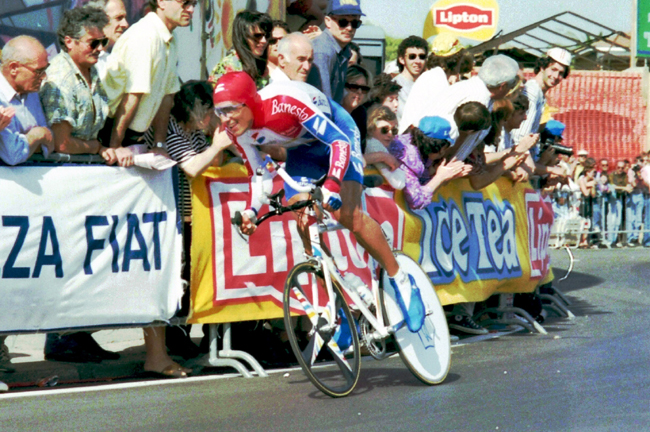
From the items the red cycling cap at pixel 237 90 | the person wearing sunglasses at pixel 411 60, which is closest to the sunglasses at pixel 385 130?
the person wearing sunglasses at pixel 411 60

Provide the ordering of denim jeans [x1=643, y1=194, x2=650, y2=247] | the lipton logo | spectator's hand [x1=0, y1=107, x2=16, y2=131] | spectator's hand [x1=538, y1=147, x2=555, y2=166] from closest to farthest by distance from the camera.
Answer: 1. spectator's hand [x1=0, y1=107, x2=16, y2=131]
2. spectator's hand [x1=538, y1=147, x2=555, y2=166]
3. denim jeans [x1=643, y1=194, x2=650, y2=247]
4. the lipton logo

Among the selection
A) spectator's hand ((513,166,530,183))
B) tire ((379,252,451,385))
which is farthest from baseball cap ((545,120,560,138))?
tire ((379,252,451,385))

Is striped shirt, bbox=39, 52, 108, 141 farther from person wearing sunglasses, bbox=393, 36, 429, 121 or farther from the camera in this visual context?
the camera

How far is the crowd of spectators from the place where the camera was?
638cm

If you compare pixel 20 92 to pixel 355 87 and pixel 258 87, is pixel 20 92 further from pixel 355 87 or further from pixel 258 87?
pixel 355 87

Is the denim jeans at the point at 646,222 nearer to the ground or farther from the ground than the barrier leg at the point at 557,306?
nearer to the ground

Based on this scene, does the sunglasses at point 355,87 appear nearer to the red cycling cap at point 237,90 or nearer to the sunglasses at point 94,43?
the sunglasses at point 94,43

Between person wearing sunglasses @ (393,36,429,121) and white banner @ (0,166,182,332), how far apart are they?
12.3 feet

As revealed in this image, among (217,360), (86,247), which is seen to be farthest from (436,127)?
(86,247)

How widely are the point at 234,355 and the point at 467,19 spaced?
31407 mm

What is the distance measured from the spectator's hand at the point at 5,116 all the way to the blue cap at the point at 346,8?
3234 mm

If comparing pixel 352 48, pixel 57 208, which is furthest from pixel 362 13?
pixel 57 208

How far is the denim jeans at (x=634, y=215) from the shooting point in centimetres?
2231

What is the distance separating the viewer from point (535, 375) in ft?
22.1
